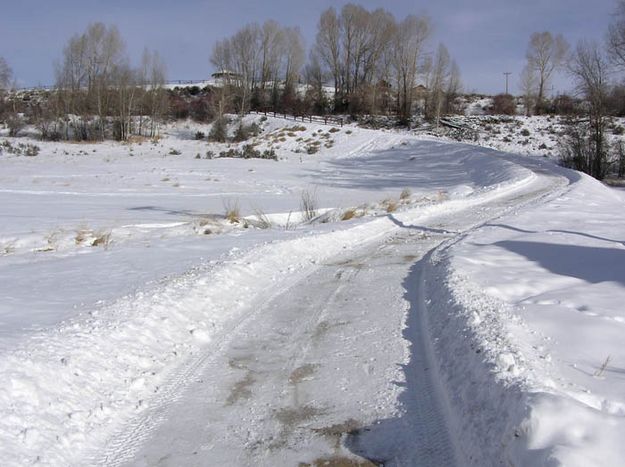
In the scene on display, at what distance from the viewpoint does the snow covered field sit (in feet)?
11.7

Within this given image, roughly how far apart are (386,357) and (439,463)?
1.63m

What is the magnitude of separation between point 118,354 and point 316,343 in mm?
1819

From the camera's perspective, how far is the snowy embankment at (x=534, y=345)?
3.10 metres

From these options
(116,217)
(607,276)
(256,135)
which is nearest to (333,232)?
(607,276)

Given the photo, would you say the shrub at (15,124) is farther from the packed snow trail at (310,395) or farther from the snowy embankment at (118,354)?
the packed snow trail at (310,395)

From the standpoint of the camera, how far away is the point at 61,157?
38344mm

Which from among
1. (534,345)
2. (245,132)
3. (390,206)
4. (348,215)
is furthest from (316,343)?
(245,132)

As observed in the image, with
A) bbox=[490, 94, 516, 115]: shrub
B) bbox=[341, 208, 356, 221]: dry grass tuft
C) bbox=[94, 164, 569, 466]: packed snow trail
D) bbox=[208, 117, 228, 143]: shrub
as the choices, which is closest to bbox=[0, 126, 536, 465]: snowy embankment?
bbox=[94, 164, 569, 466]: packed snow trail

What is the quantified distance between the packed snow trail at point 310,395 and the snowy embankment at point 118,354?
0.56 feet

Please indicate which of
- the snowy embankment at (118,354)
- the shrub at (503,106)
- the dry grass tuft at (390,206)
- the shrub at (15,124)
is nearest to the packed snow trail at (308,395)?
the snowy embankment at (118,354)

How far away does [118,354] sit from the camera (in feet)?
15.8

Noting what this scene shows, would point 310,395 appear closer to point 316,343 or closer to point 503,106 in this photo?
point 316,343

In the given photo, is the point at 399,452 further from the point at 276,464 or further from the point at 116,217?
the point at 116,217

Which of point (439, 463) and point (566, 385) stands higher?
point (566, 385)
